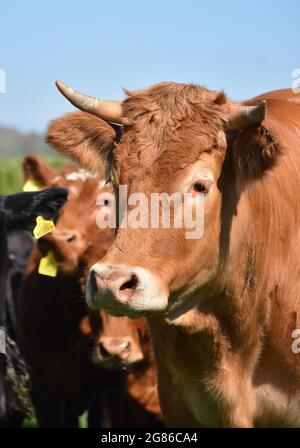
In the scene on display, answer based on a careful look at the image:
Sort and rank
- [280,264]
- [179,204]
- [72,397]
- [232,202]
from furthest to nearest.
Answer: [72,397] < [280,264] < [232,202] < [179,204]

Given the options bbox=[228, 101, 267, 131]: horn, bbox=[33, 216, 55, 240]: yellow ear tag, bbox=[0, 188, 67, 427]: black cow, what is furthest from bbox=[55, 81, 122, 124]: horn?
bbox=[0, 188, 67, 427]: black cow

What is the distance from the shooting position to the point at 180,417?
4.95m

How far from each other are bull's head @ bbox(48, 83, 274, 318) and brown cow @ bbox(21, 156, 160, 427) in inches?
73.1

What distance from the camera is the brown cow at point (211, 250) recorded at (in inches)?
152

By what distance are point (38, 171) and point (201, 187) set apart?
395 centimetres

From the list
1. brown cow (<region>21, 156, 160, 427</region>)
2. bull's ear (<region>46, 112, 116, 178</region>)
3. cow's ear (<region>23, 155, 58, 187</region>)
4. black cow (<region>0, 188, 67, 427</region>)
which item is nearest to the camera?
bull's ear (<region>46, 112, 116, 178</region>)

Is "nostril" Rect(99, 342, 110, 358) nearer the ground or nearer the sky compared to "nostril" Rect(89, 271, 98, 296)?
nearer the ground

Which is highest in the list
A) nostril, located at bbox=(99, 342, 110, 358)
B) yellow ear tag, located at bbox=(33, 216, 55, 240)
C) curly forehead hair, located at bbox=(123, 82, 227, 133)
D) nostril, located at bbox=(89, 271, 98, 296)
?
curly forehead hair, located at bbox=(123, 82, 227, 133)

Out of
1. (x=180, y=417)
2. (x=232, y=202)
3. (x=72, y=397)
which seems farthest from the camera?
(x=72, y=397)

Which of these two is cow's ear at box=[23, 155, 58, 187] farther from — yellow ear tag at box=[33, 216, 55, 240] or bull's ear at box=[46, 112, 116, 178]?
bull's ear at box=[46, 112, 116, 178]

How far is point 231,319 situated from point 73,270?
2.09 metres

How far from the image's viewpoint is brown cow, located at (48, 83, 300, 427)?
3867mm

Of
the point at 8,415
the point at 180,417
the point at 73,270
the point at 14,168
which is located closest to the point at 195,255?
the point at 180,417

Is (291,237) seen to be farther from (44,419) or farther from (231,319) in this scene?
(44,419)
